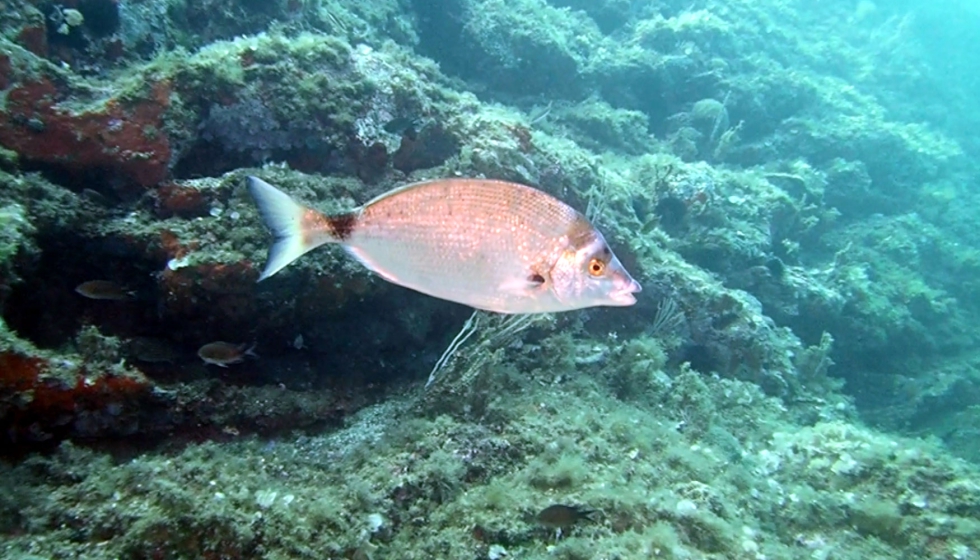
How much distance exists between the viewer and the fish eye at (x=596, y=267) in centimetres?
194

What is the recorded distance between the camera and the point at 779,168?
13.7 metres

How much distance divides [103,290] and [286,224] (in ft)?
8.60

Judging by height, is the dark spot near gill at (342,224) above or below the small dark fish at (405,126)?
below

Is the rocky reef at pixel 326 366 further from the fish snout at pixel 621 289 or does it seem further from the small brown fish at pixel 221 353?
the fish snout at pixel 621 289

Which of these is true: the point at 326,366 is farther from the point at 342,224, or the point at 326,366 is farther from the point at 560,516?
the point at 342,224

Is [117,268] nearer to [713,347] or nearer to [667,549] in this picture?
[667,549]

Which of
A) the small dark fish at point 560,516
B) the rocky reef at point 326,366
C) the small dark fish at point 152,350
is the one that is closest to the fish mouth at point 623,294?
the small dark fish at point 560,516

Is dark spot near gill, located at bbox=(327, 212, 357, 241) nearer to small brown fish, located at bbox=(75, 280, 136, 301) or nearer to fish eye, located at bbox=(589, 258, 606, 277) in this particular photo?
fish eye, located at bbox=(589, 258, 606, 277)

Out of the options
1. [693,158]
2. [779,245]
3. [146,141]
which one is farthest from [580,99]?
[146,141]

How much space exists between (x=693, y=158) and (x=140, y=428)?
12154 mm

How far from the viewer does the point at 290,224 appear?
6.69ft

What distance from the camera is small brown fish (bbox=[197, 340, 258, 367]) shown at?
12.3 ft

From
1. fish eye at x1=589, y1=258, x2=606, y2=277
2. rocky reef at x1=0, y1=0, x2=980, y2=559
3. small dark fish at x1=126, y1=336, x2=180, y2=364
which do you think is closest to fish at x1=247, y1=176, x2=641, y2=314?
fish eye at x1=589, y1=258, x2=606, y2=277

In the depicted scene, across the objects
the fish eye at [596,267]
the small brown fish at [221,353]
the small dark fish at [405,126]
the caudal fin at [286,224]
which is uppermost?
the small dark fish at [405,126]
